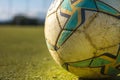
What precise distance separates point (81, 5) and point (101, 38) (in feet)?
1.59

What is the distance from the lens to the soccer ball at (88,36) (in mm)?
3635

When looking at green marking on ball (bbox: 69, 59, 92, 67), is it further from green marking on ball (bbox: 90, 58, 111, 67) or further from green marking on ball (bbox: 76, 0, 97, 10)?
green marking on ball (bbox: 76, 0, 97, 10)

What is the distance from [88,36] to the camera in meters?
3.63

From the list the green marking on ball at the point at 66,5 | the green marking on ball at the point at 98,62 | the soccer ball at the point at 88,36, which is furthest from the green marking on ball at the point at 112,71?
the green marking on ball at the point at 66,5

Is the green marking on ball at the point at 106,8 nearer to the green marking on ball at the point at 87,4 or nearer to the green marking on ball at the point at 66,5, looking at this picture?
the green marking on ball at the point at 87,4

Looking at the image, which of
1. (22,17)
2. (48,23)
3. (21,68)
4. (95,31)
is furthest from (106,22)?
(22,17)

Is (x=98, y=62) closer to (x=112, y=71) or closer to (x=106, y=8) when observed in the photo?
(x=112, y=71)

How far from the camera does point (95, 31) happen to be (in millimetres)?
3615

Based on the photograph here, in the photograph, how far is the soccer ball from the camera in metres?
3.63

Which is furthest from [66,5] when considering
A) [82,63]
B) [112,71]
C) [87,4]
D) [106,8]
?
[112,71]

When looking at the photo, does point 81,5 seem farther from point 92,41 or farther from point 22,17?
point 22,17

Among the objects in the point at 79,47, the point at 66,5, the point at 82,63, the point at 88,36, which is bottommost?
the point at 82,63

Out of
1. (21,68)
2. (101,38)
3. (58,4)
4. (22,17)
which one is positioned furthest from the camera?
(22,17)

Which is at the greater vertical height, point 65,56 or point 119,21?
point 119,21
